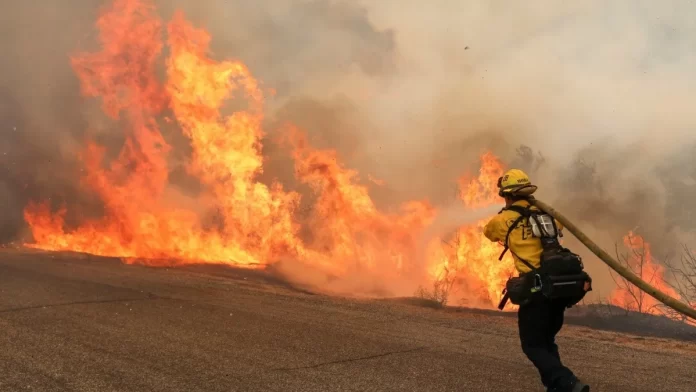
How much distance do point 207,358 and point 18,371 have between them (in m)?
1.87

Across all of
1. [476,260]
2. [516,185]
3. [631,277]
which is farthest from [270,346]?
[476,260]

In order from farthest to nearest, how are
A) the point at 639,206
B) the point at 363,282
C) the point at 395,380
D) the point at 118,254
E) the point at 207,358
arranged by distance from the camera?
the point at 639,206 < the point at 118,254 < the point at 363,282 < the point at 207,358 < the point at 395,380

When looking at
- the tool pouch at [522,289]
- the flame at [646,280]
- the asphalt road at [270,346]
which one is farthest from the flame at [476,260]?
the tool pouch at [522,289]

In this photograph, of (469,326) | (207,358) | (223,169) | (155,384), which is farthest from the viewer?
(223,169)

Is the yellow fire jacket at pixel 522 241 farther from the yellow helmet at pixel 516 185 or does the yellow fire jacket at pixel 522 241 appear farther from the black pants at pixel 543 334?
the black pants at pixel 543 334

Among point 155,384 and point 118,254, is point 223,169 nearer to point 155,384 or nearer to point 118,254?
point 118,254

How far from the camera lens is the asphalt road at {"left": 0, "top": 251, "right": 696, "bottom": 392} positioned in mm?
5324

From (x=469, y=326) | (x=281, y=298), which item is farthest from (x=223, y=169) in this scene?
(x=469, y=326)

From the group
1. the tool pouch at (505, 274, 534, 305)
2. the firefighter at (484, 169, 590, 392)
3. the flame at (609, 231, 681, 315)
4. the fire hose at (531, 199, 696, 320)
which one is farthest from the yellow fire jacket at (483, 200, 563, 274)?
the flame at (609, 231, 681, 315)

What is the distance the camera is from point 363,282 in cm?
1581

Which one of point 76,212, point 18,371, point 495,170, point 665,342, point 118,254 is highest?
point 495,170

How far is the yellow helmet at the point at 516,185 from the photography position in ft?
15.3

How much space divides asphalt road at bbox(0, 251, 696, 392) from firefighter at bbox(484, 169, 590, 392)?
3.44ft

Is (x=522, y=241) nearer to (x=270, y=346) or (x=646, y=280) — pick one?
(x=270, y=346)
